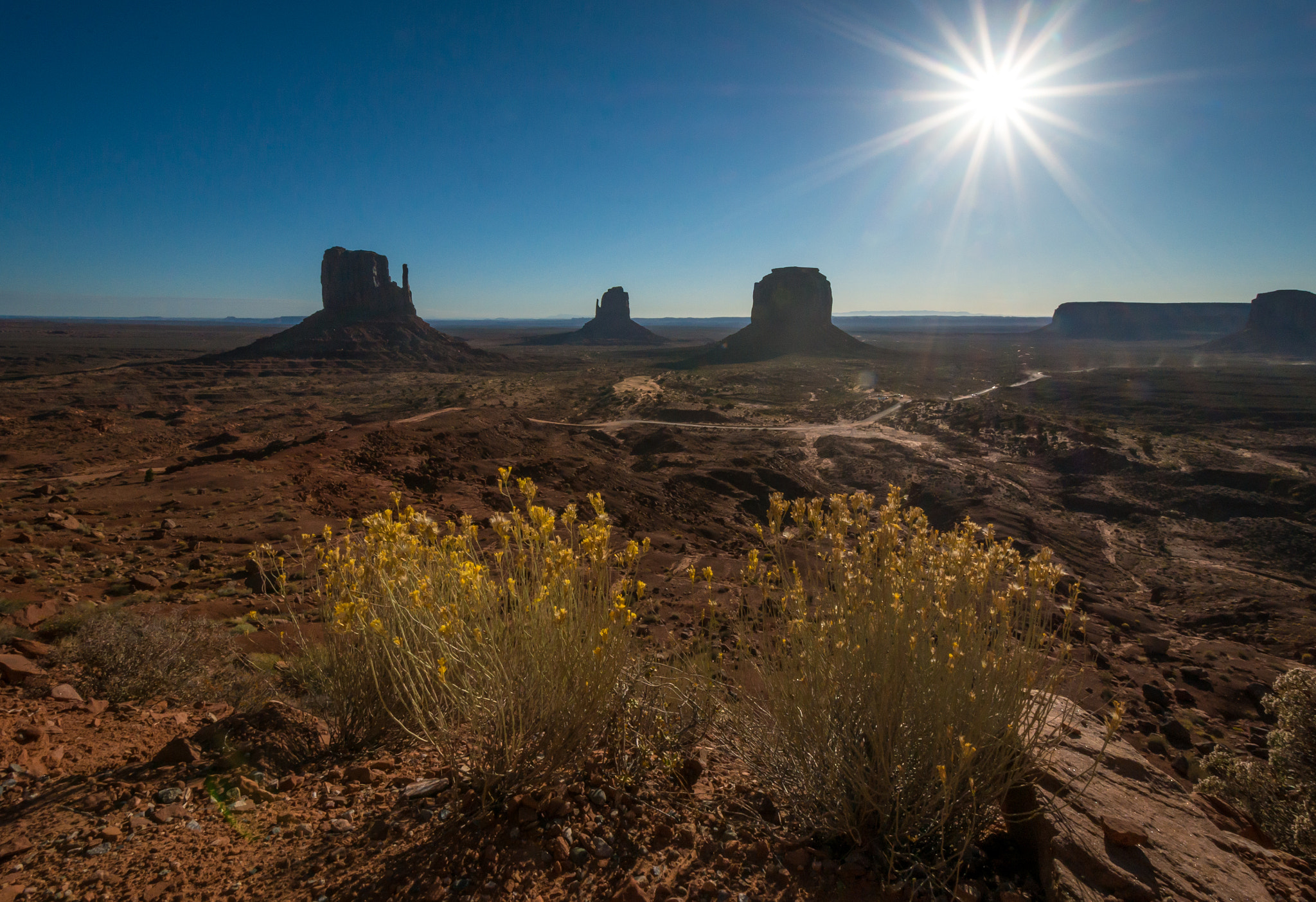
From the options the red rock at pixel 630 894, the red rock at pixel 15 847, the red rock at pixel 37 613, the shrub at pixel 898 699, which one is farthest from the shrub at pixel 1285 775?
the red rock at pixel 37 613

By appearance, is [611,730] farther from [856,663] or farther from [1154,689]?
[1154,689]

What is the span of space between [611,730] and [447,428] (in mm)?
17838

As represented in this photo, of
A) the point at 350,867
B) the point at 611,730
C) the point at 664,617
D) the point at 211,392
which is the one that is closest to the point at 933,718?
the point at 611,730

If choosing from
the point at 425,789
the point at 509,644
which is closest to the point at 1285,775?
the point at 509,644

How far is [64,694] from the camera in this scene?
10.2 ft

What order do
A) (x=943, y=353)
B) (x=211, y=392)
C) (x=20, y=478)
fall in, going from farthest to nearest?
(x=943, y=353)
(x=211, y=392)
(x=20, y=478)

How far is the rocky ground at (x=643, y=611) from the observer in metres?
2.09

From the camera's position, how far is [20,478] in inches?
603

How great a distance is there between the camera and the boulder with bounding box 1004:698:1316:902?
2109 mm

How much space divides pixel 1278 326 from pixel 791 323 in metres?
82.4

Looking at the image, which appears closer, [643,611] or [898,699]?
[898,699]

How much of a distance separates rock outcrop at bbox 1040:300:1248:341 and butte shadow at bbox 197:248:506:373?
132 meters

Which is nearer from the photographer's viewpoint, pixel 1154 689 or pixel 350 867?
pixel 350 867

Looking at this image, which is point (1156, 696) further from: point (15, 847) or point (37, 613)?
point (37, 613)
